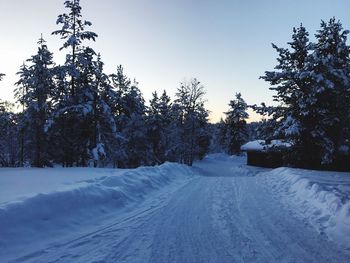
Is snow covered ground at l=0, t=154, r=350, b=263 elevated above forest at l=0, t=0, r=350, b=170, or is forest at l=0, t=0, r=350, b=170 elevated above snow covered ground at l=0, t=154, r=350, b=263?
forest at l=0, t=0, r=350, b=170

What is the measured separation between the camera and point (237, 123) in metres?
74.2

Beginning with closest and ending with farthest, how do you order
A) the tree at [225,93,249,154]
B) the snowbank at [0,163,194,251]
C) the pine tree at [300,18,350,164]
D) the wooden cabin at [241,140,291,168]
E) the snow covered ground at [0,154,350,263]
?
the snow covered ground at [0,154,350,263] < the snowbank at [0,163,194,251] < the pine tree at [300,18,350,164] < the wooden cabin at [241,140,291,168] < the tree at [225,93,249,154]

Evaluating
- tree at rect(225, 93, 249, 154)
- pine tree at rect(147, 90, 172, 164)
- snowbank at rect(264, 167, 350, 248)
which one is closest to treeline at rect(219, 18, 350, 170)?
snowbank at rect(264, 167, 350, 248)

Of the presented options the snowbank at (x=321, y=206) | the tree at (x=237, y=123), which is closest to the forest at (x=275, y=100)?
the snowbank at (x=321, y=206)

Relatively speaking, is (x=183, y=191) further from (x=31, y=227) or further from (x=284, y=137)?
(x=284, y=137)

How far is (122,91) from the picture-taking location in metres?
45.9

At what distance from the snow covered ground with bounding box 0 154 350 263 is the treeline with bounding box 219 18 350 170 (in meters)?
11.8

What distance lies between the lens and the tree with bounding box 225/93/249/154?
74125 millimetres

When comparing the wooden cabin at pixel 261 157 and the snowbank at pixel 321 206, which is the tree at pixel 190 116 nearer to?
the wooden cabin at pixel 261 157

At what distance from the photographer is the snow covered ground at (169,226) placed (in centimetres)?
605

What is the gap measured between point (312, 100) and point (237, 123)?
171ft

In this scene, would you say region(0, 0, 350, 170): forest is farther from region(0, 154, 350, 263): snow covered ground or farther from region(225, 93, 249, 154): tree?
region(225, 93, 249, 154): tree

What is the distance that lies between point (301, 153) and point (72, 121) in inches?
734

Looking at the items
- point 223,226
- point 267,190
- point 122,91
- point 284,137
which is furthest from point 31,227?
point 122,91
